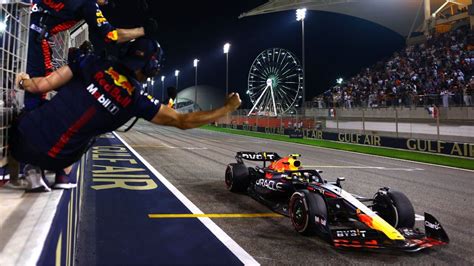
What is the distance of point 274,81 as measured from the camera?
37.1 metres

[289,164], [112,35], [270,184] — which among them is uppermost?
[112,35]

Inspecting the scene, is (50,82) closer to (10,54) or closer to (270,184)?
(10,54)

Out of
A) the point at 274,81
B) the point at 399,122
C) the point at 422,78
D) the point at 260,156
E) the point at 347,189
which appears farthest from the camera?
the point at 274,81

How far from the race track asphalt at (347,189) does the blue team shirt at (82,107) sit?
2.27 meters

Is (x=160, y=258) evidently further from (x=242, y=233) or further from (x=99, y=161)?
(x=99, y=161)

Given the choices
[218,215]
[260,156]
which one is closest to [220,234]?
[218,215]

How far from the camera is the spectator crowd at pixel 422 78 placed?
Answer: 68.2 feet

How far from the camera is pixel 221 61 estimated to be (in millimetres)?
62750

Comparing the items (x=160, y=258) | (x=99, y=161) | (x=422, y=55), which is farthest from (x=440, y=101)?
(x=160, y=258)

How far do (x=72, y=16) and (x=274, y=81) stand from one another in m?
34.8

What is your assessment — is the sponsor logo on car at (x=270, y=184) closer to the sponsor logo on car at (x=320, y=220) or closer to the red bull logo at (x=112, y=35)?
the sponsor logo on car at (x=320, y=220)

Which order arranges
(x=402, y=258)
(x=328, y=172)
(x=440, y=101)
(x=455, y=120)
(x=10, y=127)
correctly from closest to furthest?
(x=10, y=127), (x=402, y=258), (x=328, y=172), (x=455, y=120), (x=440, y=101)

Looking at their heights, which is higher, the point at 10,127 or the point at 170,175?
the point at 10,127

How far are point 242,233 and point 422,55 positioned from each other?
3091 centimetres
